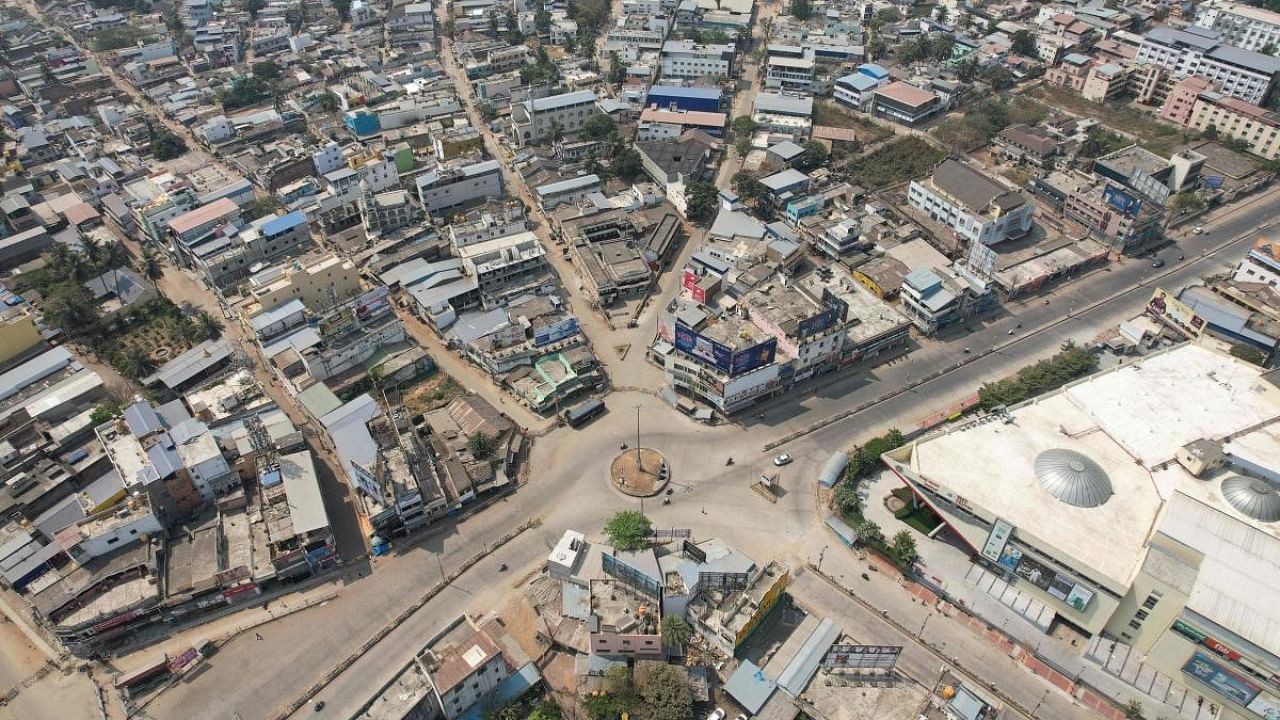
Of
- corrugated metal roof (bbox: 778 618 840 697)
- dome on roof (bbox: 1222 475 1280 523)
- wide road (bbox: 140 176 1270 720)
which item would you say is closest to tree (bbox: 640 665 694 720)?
corrugated metal roof (bbox: 778 618 840 697)

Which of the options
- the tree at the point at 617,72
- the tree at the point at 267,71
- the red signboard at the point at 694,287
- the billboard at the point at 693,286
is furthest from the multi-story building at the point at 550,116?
the tree at the point at 267,71

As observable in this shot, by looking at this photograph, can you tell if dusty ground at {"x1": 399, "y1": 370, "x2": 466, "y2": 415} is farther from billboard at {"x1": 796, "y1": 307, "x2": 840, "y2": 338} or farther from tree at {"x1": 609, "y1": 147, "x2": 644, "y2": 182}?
tree at {"x1": 609, "y1": 147, "x2": 644, "y2": 182}

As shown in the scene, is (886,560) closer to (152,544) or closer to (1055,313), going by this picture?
(1055,313)

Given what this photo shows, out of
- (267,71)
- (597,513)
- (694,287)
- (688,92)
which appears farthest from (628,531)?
(267,71)

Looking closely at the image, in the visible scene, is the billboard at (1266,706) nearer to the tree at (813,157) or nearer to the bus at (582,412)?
the bus at (582,412)

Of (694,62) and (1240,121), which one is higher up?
(694,62)

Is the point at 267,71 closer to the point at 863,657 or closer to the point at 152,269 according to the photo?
the point at 152,269

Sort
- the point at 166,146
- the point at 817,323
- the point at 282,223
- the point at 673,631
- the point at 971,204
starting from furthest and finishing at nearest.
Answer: the point at 166,146 < the point at 971,204 < the point at 282,223 < the point at 817,323 < the point at 673,631

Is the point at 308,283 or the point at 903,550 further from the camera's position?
the point at 308,283
